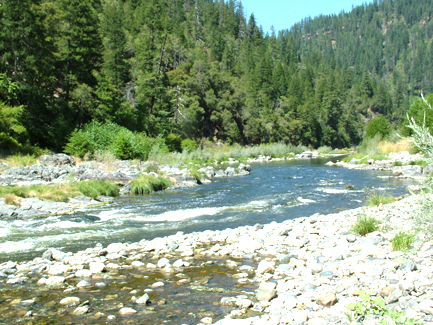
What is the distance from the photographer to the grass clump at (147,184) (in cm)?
2011

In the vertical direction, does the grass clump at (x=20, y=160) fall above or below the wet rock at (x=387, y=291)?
above

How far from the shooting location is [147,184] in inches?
808

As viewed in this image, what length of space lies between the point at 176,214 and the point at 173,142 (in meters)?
32.5

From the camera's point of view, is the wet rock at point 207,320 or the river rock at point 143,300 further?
the river rock at point 143,300

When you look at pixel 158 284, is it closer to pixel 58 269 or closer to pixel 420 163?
pixel 58 269

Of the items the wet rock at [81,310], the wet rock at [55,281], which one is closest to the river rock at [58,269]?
the wet rock at [55,281]

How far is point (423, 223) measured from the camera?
6555 millimetres

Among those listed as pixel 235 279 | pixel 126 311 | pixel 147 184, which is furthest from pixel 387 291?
pixel 147 184

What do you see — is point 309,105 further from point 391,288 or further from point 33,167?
point 391,288

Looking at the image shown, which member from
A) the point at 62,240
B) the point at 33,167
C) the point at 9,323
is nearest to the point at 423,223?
the point at 9,323

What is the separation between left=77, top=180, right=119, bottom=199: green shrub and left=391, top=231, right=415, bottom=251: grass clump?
1355 centimetres

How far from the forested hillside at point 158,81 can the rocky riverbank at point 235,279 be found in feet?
69.6

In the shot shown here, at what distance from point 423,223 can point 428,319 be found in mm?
2671

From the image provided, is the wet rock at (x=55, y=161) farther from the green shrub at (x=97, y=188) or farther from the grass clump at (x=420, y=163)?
the grass clump at (x=420, y=163)
